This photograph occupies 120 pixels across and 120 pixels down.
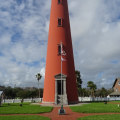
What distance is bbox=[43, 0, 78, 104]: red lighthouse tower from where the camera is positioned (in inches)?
Answer: 895

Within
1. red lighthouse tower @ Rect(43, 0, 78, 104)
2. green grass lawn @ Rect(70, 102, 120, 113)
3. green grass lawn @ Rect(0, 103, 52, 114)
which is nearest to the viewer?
green grass lawn @ Rect(0, 103, 52, 114)

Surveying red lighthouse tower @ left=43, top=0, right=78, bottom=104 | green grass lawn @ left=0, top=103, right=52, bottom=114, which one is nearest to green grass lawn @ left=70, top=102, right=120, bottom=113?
green grass lawn @ left=0, top=103, right=52, bottom=114

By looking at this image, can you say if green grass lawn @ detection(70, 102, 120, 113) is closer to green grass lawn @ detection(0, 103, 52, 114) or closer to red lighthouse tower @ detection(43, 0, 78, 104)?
green grass lawn @ detection(0, 103, 52, 114)

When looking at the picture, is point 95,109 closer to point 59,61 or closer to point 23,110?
point 23,110

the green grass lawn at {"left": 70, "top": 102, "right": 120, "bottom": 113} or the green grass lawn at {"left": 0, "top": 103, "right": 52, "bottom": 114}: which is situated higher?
the green grass lawn at {"left": 70, "top": 102, "right": 120, "bottom": 113}

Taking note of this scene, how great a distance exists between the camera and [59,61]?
2345cm

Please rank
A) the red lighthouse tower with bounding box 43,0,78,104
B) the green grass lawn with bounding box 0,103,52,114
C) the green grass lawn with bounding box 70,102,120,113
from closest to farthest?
1. the green grass lawn with bounding box 0,103,52,114
2. the green grass lawn with bounding box 70,102,120,113
3. the red lighthouse tower with bounding box 43,0,78,104

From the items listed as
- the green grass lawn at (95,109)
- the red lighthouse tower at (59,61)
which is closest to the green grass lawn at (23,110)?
the green grass lawn at (95,109)

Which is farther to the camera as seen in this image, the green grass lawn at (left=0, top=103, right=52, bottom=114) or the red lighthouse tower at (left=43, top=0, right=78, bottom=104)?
the red lighthouse tower at (left=43, top=0, right=78, bottom=104)

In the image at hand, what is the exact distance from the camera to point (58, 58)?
77.4ft

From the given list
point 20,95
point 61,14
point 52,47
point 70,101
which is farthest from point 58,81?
point 20,95

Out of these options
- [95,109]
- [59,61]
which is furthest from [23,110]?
[59,61]

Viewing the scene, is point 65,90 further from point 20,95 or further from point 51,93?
point 20,95

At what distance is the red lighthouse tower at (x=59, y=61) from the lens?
74.6ft
